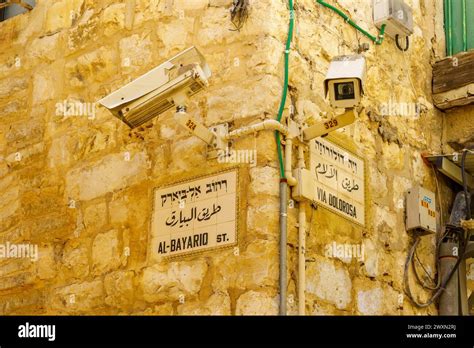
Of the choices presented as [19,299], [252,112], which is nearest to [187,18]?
[252,112]

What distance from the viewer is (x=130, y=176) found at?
6.14 metres

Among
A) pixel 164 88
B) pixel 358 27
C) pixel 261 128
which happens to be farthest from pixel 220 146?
pixel 358 27

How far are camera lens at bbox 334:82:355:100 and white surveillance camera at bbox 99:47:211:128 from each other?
65cm

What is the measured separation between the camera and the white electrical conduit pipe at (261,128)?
5.64 meters

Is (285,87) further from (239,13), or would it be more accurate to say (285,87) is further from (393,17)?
(393,17)

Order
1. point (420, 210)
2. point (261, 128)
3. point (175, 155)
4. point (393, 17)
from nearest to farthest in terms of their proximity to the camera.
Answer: point (261, 128)
point (175, 155)
point (420, 210)
point (393, 17)

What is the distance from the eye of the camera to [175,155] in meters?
5.96

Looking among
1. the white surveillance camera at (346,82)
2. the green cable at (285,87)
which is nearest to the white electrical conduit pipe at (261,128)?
the green cable at (285,87)

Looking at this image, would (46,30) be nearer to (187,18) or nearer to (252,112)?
(187,18)

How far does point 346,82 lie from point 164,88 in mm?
899

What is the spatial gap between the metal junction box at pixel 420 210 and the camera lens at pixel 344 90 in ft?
4.35

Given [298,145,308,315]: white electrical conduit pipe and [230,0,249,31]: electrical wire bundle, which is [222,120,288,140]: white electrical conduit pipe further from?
[230,0,249,31]: electrical wire bundle
